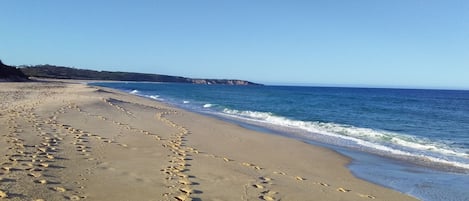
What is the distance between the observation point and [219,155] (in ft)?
33.7

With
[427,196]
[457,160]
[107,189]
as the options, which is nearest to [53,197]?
[107,189]

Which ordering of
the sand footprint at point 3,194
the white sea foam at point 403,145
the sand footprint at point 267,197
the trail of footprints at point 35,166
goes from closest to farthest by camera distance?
1. the sand footprint at point 3,194
2. the trail of footprints at point 35,166
3. the sand footprint at point 267,197
4. the white sea foam at point 403,145

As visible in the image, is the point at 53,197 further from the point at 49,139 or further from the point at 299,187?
the point at 49,139

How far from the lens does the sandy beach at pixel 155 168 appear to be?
6.06 metres

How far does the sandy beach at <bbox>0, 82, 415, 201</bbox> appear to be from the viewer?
606cm

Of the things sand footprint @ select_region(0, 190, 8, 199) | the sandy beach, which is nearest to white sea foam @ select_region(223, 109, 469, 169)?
the sandy beach

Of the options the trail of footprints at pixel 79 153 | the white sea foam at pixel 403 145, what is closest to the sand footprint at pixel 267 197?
the trail of footprints at pixel 79 153

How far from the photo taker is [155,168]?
777 cm

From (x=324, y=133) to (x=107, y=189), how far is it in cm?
1472

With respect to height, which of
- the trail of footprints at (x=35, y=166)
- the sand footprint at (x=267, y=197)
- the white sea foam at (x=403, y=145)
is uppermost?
the trail of footprints at (x=35, y=166)

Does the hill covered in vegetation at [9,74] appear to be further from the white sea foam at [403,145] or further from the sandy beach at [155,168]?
the white sea foam at [403,145]

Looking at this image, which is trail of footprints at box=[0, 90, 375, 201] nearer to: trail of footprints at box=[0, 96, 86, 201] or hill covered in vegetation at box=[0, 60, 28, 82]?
trail of footprints at box=[0, 96, 86, 201]

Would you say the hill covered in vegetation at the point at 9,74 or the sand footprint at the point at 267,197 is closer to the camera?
the sand footprint at the point at 267,197

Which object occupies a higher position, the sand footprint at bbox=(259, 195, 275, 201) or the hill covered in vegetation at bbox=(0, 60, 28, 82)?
the hill covered in vegetation at bbox=(0, 60, 28, 82)
